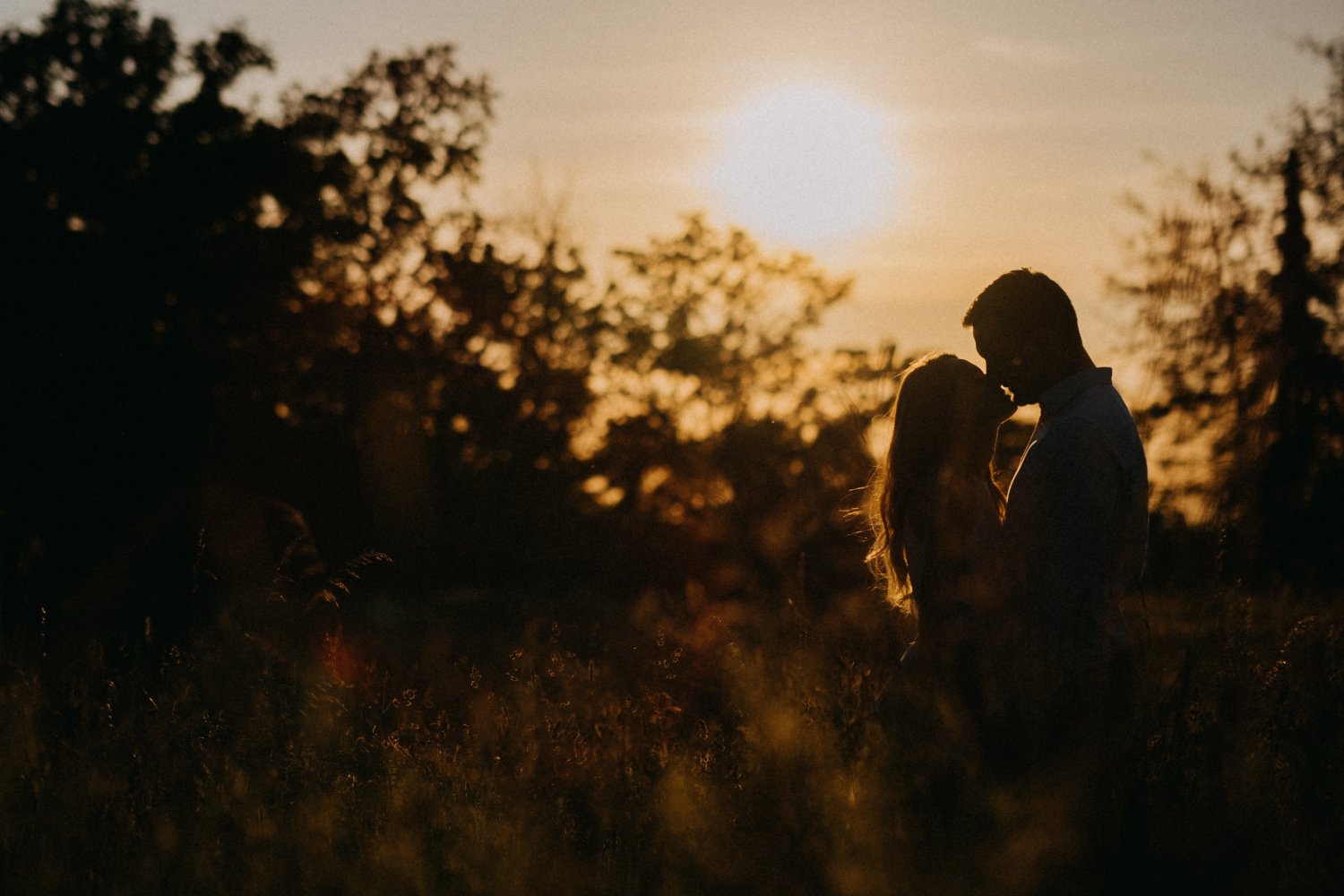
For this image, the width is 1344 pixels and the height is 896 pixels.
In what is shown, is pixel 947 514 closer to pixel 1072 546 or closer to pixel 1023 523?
pixel 1023 523

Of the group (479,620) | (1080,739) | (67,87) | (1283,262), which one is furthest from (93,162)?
(1080,739)

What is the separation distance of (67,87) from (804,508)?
67.2 ft

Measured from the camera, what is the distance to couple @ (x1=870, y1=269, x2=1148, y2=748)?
329cm

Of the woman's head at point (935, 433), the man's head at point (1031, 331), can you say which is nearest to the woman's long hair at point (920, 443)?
the woman's head at point (935, 433)

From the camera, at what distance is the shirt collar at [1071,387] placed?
3447 mm

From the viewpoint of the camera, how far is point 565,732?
14.8ft

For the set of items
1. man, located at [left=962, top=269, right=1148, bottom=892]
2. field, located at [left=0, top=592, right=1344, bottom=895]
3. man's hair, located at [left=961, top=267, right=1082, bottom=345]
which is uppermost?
man's hair, located at [left=961, top=267, right=1082, bottom=345]

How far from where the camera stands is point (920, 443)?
3.55 meters

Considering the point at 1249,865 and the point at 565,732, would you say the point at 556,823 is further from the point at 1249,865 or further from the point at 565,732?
the point at 1249,865

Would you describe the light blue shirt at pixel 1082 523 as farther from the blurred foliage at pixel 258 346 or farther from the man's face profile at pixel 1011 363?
the blurred foliage at pixel 258 346

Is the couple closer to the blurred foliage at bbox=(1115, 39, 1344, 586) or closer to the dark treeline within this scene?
the blurred foliage at bbox=(1115, 39, 1344, 586)

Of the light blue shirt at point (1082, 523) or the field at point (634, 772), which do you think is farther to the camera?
the field at point (634, 772)

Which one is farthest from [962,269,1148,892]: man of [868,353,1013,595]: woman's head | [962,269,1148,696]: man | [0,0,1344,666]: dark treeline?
[0,0,1344,666]: dark treeline

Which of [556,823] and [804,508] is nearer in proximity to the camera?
[556,823]
